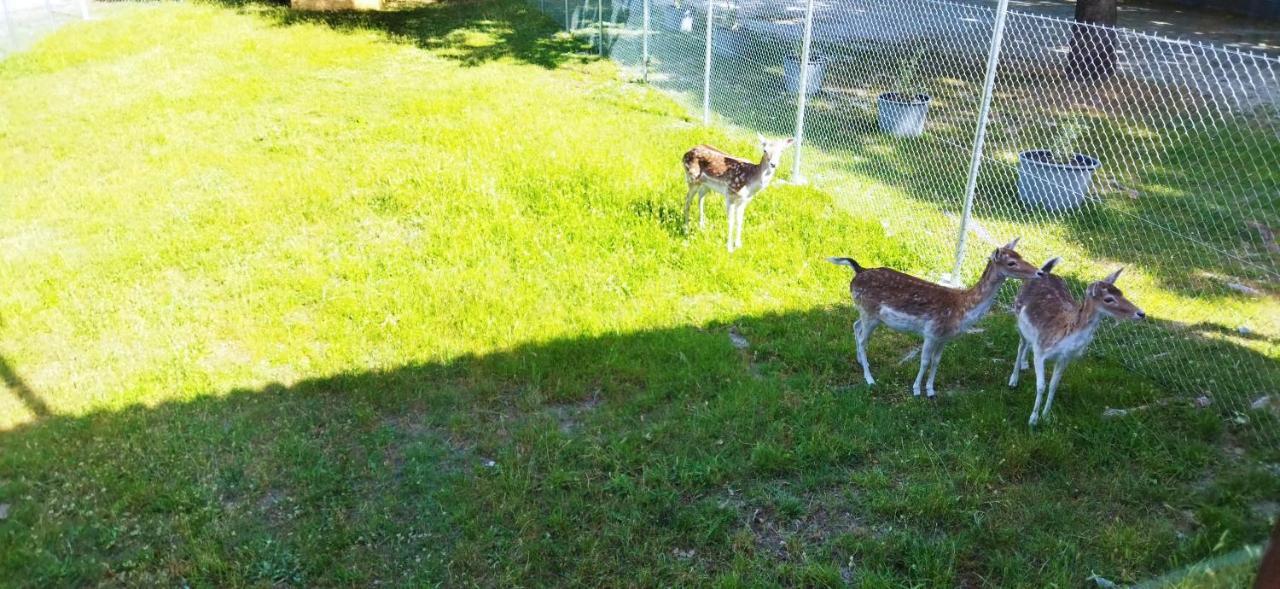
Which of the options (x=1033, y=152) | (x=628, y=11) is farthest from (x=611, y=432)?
(x=628, y=11)

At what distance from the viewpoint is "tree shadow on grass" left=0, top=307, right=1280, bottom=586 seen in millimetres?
4125

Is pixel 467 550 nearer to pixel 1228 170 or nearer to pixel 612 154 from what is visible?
pixel 612 154

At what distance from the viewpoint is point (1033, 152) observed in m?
8.29

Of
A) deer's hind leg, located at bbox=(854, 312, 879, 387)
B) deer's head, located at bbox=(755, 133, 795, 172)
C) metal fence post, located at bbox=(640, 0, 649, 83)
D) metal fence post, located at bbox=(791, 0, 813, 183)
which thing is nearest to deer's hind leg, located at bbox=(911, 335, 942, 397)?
deer's hind leg, located at bbox=(854, 312, 879, 387)

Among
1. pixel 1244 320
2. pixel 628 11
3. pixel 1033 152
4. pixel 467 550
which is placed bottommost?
pixel 467 550

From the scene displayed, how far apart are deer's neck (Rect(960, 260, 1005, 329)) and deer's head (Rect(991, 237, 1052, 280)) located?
0.09 ft

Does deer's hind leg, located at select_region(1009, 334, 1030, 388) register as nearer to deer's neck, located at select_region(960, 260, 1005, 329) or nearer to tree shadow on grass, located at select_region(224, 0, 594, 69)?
deer's neck, located at select_region(960, 260, 1005, 329)

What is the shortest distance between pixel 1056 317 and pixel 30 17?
1712 cm

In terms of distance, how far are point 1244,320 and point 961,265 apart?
187 cm

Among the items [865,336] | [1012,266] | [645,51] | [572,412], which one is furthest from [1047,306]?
[645,51]

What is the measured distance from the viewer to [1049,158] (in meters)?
8.20

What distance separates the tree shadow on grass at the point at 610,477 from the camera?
412cm

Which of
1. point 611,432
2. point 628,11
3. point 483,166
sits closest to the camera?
point 611,432

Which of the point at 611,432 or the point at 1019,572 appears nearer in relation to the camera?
the point at 1019,572
